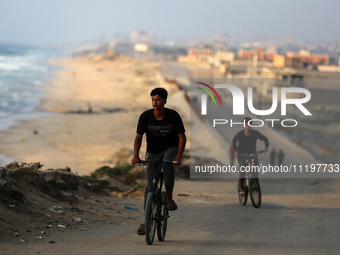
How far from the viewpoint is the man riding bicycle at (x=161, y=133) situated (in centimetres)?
620

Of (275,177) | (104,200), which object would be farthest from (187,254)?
(275,177)

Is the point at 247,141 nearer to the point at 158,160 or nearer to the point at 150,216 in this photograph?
the point at 158,160

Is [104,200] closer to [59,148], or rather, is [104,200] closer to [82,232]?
[82,232]

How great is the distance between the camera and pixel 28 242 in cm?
623

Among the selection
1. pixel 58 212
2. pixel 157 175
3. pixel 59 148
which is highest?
pixel 157 175

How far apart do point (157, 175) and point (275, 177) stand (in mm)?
12348

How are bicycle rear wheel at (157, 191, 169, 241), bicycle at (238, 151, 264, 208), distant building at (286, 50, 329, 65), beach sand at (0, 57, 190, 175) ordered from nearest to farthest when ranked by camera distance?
bicycle rear wheel at (157, 191, 169, 241)
bicycle at (238, 151, 264, 208)
beach sand at (0, 57, 190, 175)
distant building at (286, 50, 329, 65)

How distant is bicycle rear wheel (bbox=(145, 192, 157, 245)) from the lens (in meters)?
6.05

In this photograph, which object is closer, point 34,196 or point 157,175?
point 157,175

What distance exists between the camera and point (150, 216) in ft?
20.1

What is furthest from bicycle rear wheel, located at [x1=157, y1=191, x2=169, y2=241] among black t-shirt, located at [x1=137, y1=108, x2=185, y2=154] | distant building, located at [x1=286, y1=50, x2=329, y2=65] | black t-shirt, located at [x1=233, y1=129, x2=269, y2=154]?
distant building, located at [x1=286, y1=50, x2=329, y2=65]

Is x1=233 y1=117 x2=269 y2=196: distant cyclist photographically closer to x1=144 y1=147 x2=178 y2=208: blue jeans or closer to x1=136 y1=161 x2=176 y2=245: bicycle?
x1=136 y1=161 x2=176 y2=245: bicycle

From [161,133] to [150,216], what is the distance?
925 millimetres

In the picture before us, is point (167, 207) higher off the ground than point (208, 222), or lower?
higher
